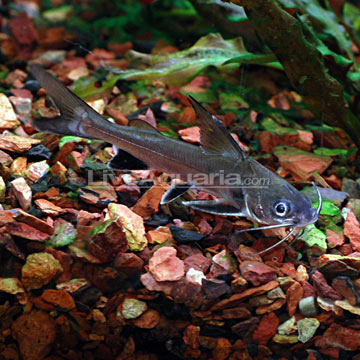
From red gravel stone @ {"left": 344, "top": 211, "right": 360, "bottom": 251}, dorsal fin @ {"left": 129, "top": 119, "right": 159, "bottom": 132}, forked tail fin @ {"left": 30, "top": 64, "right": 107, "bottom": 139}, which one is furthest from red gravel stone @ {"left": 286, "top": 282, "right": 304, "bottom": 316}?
forked tail fin @ {"left": 30, "top": 64, "right": 107, "bottom": 139}

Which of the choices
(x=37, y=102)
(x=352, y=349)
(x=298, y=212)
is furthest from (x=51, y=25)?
(x=352, y=349)

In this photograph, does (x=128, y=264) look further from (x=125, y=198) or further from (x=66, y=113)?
(x=66, y=113)

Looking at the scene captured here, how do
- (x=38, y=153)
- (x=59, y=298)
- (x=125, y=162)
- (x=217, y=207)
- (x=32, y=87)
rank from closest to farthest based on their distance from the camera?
(x=59, y=298) < (x=217, y=207) < (x=125, y=162) < (x=38, y=153) < (x=32, y=87)

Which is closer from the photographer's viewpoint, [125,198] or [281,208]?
[281,208]

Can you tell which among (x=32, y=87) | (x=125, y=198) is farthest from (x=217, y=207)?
(x=32, y=87)

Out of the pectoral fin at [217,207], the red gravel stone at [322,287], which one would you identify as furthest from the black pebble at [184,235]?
the red gravel stone at [322,287]
